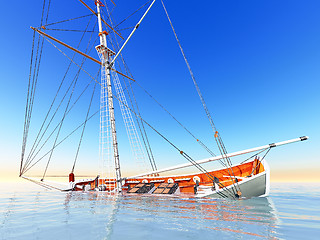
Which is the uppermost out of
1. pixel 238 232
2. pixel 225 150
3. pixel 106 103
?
pixel 106 103

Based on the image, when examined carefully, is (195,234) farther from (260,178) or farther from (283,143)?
(283,143)

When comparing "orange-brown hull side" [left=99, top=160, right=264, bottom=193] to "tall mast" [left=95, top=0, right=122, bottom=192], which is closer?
"orange-brown hull side" [left=99, top=160, right=264, bottom=193]

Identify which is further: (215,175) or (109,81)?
(109,81)

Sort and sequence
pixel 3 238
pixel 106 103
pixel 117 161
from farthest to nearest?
pixel 106 103 < pixel 117 161 < pixel 3 238

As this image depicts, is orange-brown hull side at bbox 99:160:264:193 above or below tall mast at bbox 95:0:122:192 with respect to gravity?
below

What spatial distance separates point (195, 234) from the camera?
14.6 ft

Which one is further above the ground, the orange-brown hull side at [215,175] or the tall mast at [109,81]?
the tall mast at [109,81]

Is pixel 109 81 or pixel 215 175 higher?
pixel 109 81

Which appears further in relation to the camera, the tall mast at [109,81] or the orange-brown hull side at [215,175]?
the tall mast at [109,81]

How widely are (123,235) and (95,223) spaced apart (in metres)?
1.68

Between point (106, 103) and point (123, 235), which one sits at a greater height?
point (106, 103)

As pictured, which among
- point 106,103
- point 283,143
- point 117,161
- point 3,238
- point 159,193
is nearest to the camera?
point 3,238

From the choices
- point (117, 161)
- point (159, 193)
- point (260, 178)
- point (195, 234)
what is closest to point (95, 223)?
point (195, 234)

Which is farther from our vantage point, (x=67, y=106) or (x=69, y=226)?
(x=67, y=106)
